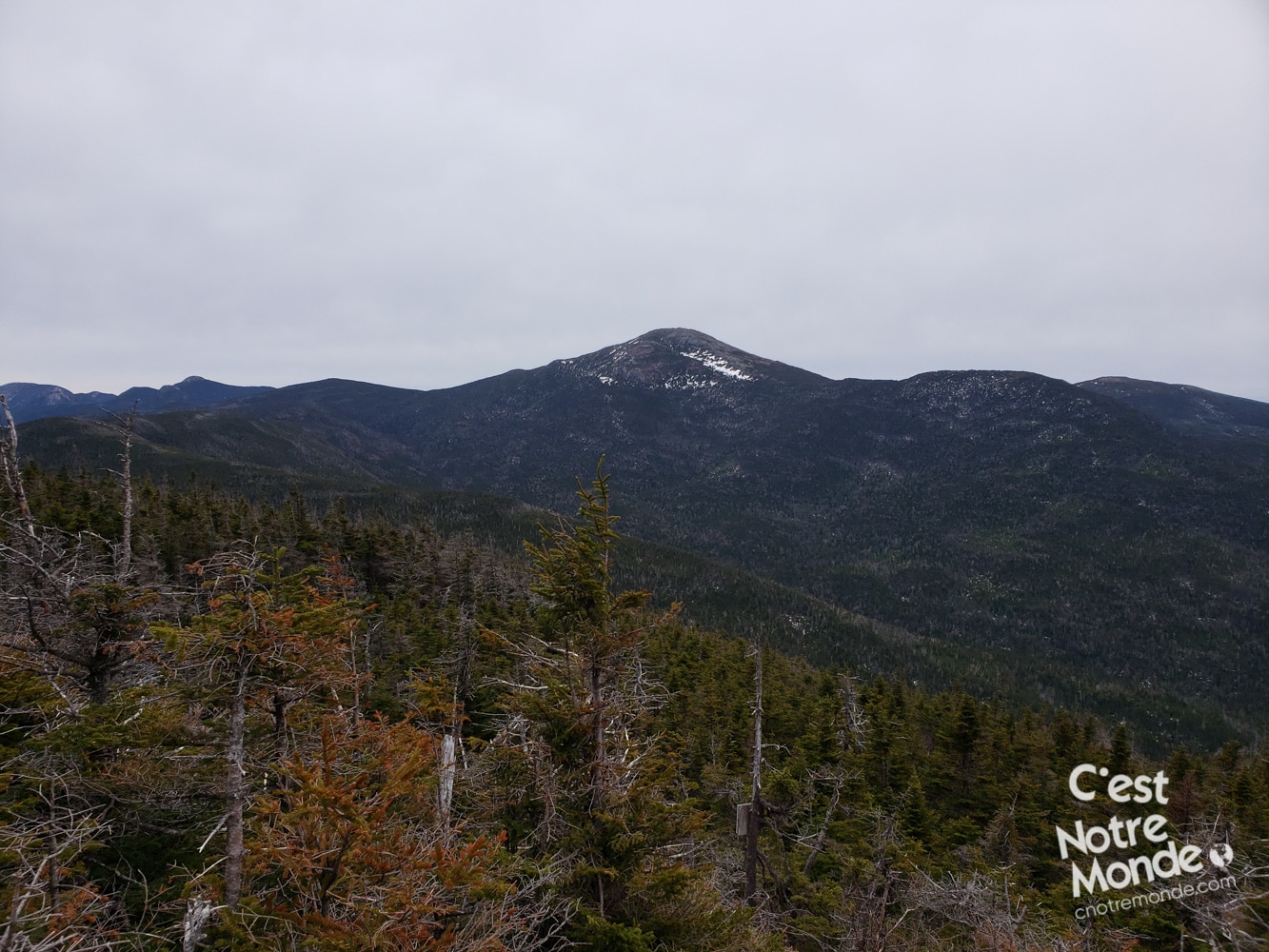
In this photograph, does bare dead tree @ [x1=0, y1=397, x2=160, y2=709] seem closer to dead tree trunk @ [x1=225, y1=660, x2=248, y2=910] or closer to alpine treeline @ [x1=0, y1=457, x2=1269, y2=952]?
alpine treeline @ [x1=0, y1=457, x2=1269, y2=952]

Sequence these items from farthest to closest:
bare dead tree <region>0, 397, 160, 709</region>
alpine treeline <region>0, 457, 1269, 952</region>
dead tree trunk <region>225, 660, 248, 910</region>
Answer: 1. bare dead tree <region>0, 397, 160, 709</region>
2. dead tree trunk <region>225, 660, 248, 910</region>
3. alpine treeline <region>0, 457, 1269, 952</region>

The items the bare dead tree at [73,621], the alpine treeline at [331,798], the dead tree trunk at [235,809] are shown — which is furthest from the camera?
the bare dead tree at [73,621]

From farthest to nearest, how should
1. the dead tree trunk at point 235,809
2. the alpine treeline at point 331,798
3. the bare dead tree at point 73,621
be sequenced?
the bare dead tree at point 73,621
the dead tree trunk at point 235,809
the alpine treeline at point 331,798

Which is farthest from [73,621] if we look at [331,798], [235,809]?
[331,798]

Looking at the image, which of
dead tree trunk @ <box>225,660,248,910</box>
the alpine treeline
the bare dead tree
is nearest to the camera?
the alpine treeline

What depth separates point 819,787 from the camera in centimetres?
3138

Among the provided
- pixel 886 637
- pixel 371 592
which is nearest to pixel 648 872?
pixel 371 592

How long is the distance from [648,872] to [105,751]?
10.1 metres

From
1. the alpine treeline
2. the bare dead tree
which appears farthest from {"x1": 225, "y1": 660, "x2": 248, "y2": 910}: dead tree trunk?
the bare dead tree

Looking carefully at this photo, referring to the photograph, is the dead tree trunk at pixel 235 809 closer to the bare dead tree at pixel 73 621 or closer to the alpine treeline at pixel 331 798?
the alpine treeline at pixel 331 798

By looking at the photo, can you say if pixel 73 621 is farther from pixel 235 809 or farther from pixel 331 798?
pixel 331 798

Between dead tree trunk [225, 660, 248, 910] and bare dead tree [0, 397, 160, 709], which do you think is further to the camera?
bare dead tree [0, 397, 160, 709]

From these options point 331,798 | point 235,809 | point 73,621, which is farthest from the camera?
point 73,621

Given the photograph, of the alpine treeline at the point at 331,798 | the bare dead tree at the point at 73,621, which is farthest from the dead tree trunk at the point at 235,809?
the bare dead tree at the point at 73,621
